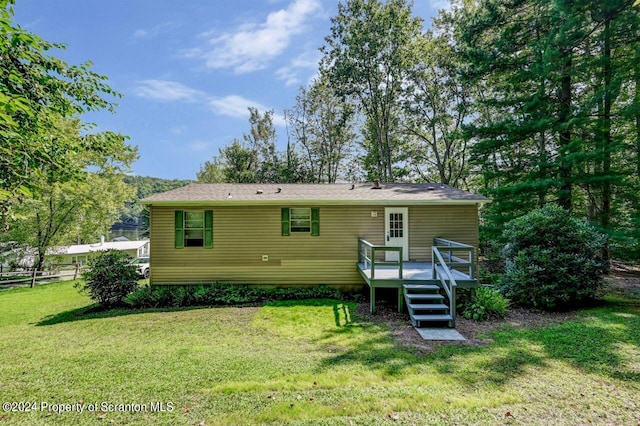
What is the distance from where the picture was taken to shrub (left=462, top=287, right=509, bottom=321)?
6738 millimetres

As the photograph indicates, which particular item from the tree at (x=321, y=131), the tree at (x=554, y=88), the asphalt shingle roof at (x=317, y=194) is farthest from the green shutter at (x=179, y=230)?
the tree at (x=321, y=131)

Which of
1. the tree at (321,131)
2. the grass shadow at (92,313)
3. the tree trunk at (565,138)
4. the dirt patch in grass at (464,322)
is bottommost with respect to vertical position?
the grass shadow at (92,313)

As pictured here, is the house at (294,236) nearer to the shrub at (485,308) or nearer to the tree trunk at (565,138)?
the shrub at (485,308)

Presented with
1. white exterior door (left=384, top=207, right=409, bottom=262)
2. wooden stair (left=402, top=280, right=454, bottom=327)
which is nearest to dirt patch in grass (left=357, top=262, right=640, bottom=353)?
wooden stair (left=402, top=280, right=454, bottom=327)

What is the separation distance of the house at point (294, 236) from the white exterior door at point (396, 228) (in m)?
0.03

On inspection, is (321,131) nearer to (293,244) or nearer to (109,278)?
(293,244)

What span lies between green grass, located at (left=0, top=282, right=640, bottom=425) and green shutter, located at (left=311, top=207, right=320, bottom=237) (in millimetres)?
3389

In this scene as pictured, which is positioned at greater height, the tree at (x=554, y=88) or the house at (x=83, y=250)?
the tree at (x=554, y=88)

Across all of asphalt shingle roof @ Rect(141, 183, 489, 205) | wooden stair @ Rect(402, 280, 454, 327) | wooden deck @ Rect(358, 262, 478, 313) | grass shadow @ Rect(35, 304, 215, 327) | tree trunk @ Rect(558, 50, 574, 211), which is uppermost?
tree trunk @ Rect(558, 50, 574, 211)

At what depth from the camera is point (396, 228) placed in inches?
376

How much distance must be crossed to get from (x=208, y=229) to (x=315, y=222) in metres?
3.49

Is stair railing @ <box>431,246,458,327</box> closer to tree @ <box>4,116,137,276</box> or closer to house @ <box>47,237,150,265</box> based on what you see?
tree @ <box>4,116,137,276</box>

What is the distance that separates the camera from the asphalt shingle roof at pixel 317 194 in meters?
9.14

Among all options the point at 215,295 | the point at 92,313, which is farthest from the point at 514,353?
the point at 92,313
